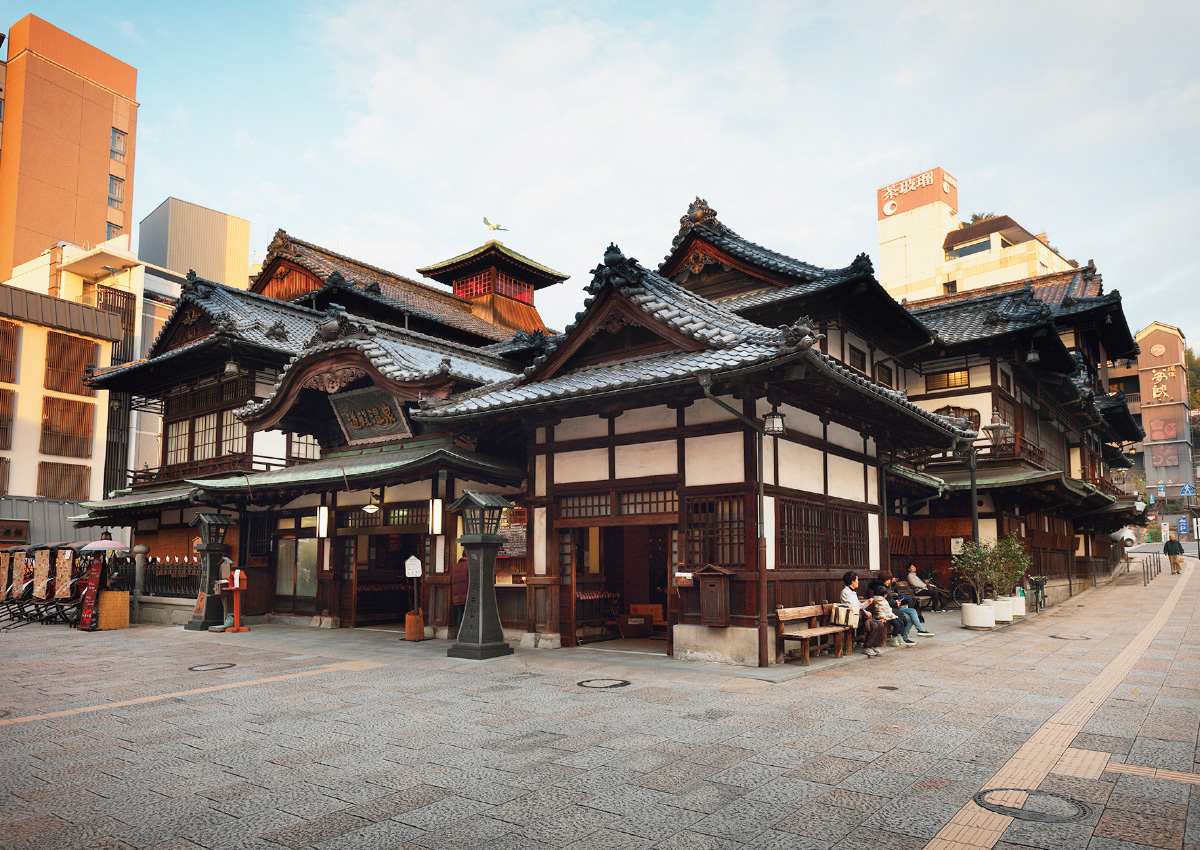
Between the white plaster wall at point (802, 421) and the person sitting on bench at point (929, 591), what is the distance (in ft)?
31.3

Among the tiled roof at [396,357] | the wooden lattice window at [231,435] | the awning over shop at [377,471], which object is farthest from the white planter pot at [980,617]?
the wooden lattice window at [231,435]

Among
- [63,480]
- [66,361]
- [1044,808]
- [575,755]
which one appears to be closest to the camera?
[1044,808]

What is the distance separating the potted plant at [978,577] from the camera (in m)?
19.7

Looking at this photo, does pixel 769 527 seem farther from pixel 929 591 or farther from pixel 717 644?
pixel 929 591

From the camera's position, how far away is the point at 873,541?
18.2 metres

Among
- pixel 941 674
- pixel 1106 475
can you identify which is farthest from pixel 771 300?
pixel 1106 475

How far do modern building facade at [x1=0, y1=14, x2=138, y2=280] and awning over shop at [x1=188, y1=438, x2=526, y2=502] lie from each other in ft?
163

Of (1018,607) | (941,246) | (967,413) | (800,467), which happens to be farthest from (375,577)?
(941,246)

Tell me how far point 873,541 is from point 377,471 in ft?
37.3

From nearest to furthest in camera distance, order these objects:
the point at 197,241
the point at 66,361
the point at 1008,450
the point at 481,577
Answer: the point at 481,577 → the point at 1008,450 → the point at 66,361 → the point at 197,241

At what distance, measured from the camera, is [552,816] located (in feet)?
20.0

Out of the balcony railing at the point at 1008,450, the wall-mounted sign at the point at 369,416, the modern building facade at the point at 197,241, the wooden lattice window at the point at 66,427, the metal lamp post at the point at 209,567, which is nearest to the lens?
the wall-mounted sign at the point at 369,416

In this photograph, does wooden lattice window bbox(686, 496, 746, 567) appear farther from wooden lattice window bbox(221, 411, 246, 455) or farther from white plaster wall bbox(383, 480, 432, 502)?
wooden lattice window bbox(221, 411, 246, 455)

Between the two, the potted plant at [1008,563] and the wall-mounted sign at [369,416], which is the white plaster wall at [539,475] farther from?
the potted plant at [1008,563]
